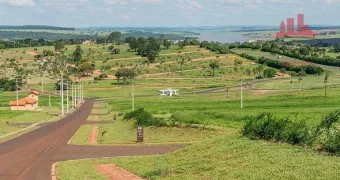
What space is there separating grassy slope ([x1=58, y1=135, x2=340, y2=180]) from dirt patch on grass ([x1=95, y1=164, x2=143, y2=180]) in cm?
38

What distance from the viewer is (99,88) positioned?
150 meters

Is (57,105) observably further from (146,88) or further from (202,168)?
(202,168)

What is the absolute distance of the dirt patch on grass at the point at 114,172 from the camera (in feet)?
82.8

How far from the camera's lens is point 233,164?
2233cm

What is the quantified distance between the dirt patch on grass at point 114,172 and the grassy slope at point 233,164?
1.26 feet

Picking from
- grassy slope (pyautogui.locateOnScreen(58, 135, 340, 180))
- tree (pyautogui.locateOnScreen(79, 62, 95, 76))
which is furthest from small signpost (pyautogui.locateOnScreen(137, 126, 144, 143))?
tree (pyautogui.locateOnScreen(79, 62, 95, 76))

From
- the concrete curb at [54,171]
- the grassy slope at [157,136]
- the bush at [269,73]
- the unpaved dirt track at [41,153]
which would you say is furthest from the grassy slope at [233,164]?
the bush at [269,73]

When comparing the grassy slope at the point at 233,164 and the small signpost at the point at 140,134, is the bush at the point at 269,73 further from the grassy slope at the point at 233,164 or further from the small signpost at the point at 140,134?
the grassy slope at the point at 233,164

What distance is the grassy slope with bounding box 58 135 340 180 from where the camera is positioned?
19.4 meters

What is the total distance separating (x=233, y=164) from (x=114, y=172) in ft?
24.0

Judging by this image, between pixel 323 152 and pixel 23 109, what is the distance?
86.9 m

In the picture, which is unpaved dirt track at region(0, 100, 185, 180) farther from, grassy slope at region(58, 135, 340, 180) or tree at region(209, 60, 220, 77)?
tree at region(209, 60, 220, 77)

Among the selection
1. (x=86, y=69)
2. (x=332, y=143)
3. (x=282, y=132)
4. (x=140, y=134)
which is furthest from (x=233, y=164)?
(x=86, y=69)

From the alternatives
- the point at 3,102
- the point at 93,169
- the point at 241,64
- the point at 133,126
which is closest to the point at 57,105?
the point at 3,102
